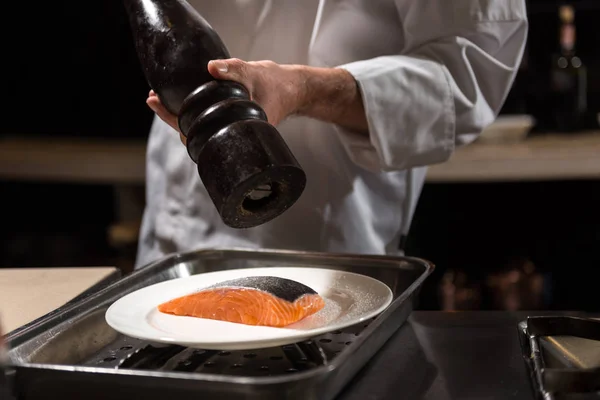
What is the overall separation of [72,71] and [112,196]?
54cm

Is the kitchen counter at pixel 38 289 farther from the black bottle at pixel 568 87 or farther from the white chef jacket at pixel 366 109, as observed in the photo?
the black bottle at pixel 568 87

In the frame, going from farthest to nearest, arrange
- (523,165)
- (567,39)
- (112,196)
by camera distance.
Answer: (112,196) < (567,39) < (523,165)

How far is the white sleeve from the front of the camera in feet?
3.78

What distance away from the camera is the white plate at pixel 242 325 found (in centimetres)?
71

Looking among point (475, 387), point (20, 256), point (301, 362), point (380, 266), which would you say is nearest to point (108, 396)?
point (301, 362)

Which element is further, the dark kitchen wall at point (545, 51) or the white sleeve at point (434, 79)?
the dark kitchen wall at point (545, 51)

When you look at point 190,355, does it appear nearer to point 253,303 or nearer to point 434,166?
point 253,303

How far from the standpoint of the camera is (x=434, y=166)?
2.33 metres

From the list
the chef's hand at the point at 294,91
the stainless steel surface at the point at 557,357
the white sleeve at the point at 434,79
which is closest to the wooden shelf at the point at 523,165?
the white sleeve at the point at 434,79

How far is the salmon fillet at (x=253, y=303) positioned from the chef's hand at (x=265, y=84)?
0.18m

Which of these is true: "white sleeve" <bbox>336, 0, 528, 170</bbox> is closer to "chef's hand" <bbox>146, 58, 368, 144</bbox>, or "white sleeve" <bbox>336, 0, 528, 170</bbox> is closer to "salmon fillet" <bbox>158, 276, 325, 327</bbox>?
"chef's hand" <bbox>146, 58, 368, 144</bbox>

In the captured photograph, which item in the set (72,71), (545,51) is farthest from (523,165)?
(72,71)

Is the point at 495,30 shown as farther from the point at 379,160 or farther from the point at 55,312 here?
the point at 55,312

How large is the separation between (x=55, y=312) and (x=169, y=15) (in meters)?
0.32
